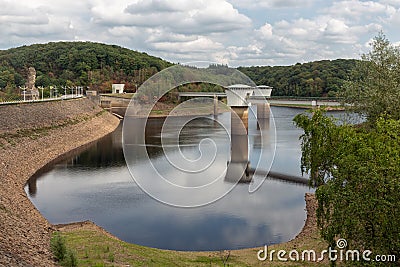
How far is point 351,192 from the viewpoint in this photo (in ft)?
37.1

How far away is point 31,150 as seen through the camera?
1303 inches

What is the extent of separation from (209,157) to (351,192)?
23960 millimetres

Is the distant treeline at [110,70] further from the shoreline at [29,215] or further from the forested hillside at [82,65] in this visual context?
the shoreline at [29,215]

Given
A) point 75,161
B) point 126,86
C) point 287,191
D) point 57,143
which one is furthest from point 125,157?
point 126,86

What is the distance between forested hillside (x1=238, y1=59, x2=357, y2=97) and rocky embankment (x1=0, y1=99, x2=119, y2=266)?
5657 cm

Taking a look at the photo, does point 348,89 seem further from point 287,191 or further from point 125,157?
point 125,157

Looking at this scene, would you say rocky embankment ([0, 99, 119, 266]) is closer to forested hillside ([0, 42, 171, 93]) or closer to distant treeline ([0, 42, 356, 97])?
distant treeline ([0, 42, 356, 97])

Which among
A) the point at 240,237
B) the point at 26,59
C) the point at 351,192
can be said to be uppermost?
the point at 26,59

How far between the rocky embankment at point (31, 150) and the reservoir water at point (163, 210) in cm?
130

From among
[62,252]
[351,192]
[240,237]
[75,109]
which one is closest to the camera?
[351,192]

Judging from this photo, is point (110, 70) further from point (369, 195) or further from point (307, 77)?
point (369, 195)

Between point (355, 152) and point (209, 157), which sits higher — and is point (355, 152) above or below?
above

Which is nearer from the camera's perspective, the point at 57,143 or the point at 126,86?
the point at 57,143

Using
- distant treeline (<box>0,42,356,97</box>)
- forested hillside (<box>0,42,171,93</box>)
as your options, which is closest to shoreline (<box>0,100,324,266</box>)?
distant treeline (<box>0,42,356,97</box>)
